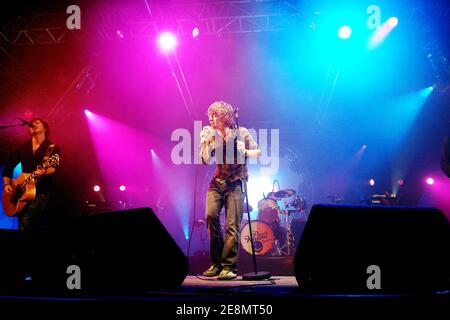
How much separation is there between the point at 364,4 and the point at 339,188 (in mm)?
7386

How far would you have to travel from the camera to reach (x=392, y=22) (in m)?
7.29

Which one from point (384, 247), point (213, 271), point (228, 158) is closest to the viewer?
point (384, 247)

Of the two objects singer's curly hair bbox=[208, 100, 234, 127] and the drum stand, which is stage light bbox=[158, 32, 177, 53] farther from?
the drum stand

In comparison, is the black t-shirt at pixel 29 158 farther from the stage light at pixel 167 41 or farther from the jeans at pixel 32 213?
the stage light at pixel 167 41

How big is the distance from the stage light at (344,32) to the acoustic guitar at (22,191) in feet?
21.3

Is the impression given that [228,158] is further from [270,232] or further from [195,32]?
[270,232]

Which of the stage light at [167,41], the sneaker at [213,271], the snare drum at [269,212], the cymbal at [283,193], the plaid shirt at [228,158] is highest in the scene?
the stage light at [167,41]

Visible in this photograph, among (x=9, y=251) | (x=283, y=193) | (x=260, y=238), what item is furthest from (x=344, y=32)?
(x=9, y=251)

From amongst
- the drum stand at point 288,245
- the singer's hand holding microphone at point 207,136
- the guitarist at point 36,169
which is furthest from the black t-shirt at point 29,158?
the drum stand at point 288,245

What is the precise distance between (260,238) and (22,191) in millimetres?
5398

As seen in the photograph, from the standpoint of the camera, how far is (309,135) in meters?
13.0

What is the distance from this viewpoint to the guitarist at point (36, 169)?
5.02m

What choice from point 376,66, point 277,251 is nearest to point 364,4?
point 376,66
